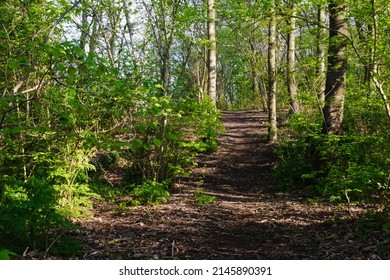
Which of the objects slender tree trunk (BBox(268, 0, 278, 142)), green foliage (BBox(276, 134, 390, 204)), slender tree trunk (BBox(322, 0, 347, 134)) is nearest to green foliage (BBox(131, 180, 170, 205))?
green foliage (BBox(276, 134, 390, 204))

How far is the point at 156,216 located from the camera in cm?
606

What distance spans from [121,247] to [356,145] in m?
4.57

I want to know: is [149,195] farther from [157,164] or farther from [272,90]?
[272,90]

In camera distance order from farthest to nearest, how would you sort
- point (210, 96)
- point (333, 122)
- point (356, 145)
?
point (210, 96), point (333, 122), point (356, 145)

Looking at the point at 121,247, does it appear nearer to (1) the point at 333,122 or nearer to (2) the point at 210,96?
(1) the point at 333,122

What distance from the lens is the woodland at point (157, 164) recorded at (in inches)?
152

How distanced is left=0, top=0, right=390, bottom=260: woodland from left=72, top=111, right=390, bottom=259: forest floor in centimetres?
3

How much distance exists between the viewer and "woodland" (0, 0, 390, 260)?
386cm

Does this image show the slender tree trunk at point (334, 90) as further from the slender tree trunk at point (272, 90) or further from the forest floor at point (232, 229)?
the slender tree trunk at point (272, 90)

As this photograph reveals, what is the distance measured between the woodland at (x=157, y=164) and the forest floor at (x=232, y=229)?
0.03 metres

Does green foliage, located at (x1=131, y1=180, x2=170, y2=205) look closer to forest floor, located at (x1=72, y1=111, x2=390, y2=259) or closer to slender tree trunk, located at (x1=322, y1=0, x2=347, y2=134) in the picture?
forest floor, located at (x1=72, y1=111, x2=390, y2=259)

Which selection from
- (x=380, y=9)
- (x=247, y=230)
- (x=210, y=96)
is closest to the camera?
(x=247, y=230)

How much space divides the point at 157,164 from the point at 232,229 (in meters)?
2.84

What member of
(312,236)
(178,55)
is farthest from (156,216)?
(178,55)
